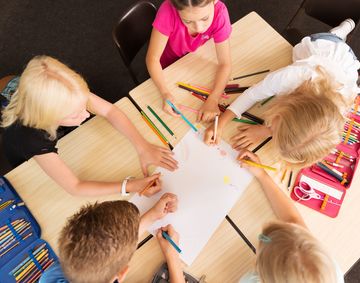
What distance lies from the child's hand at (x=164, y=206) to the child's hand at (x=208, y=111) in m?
0.37

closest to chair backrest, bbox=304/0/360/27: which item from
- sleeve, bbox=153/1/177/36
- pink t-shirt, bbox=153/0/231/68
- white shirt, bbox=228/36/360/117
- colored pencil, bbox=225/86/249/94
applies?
white shirt, bbox=228/36/360/117

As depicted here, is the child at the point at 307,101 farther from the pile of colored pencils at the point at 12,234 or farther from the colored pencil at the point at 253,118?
the pile of colored pencils at the point at 12,234

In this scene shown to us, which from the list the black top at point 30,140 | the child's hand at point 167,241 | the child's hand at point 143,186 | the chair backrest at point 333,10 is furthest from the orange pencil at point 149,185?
the chair backrest at point 333,10

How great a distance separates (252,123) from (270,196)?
0.33 meters

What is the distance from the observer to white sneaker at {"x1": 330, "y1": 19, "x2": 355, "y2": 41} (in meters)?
1.63

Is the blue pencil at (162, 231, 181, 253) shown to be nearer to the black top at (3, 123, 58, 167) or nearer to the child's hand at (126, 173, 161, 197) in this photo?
the child's hand at (126, 173, 161, 197)

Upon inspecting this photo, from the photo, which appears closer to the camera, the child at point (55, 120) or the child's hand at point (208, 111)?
the child at point (55, 120)

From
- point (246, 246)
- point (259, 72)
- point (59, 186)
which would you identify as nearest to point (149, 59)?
point (259, 72)

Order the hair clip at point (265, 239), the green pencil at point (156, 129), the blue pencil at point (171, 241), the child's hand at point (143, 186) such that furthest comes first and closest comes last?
the green pencil at point (156, 129), the child's hand at point (143, 186), the blue pencil at point (171, 241), the hair clip at point (265, 239)

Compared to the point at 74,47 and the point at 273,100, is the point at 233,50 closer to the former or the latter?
the point at 273,100

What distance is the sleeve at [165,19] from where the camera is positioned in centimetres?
141

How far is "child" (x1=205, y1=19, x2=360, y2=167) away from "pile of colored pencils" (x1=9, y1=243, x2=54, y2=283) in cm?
76

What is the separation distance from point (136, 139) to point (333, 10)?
50.7 inches

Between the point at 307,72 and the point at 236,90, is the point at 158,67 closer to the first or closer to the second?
the point at 236,90
